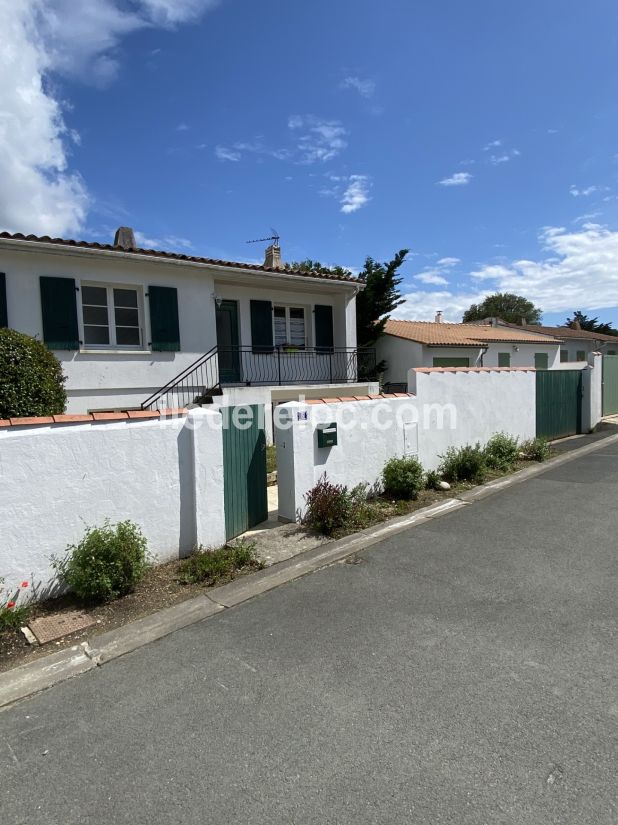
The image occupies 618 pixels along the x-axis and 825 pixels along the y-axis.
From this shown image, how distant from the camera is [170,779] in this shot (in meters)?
2.27

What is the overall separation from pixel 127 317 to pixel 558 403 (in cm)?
1101

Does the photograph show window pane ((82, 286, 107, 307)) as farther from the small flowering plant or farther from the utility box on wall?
the small flowering plant

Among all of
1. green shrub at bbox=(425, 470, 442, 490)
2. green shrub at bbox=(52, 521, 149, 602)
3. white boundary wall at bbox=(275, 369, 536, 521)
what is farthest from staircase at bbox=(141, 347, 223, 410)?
green shrub at bbox=(52, 521, 149, 602)

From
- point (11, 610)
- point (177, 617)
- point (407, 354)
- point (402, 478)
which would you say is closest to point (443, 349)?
point (407, 354)

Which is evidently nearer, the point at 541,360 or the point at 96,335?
the point at 96,335

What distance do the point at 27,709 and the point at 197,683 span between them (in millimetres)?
997

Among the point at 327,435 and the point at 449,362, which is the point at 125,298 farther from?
the point at 449,362

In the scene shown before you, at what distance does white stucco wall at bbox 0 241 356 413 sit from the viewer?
940cm

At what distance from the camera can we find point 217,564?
4.67 metres

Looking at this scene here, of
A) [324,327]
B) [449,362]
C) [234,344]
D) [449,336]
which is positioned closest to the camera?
[234,344]

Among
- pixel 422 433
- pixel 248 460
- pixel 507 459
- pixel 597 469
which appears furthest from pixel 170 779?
pixel 597 469

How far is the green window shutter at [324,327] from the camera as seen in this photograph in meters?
14.0

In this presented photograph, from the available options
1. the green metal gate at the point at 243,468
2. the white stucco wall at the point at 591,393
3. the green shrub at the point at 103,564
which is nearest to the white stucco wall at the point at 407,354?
the white stucco wall at the point at 591,393

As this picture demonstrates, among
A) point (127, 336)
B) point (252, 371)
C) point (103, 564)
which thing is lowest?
point (103, 564)
